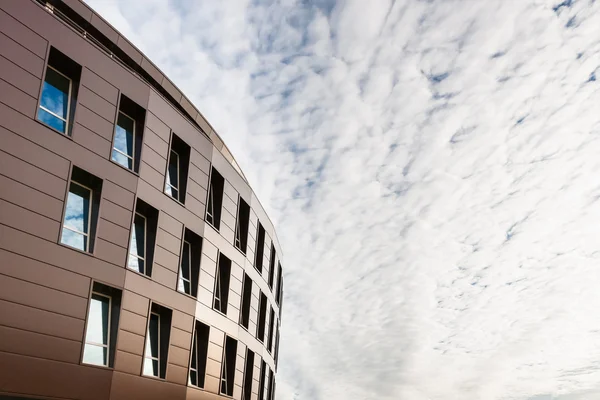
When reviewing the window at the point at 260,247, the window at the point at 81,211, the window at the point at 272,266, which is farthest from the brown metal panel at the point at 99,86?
the window at the point at 272,266

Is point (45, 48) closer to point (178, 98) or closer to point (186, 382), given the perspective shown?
point (178, 98)

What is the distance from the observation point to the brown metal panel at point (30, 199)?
15.4 m

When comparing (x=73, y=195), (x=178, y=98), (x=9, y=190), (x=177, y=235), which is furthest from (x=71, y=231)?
(x=178, y=98)

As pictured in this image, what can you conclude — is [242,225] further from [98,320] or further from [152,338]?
[98,320]

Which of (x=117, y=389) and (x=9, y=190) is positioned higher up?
(x=9, y=190)

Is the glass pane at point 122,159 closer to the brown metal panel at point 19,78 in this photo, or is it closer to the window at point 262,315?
the brown metal panel at point 19,78

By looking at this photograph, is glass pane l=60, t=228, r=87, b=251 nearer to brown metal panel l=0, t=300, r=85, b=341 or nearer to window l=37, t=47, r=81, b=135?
brown metal panel l=0, t=300, r=85, b=341

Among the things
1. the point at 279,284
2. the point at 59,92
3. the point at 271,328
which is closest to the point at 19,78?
the point at 59,92

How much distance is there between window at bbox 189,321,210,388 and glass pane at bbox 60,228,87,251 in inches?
262

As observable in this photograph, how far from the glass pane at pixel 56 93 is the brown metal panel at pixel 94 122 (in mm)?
434

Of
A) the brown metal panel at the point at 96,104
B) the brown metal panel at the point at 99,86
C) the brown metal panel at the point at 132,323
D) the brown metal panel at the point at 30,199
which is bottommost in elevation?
the brown metal panel at the point at 132,323

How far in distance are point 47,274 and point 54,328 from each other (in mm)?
1503

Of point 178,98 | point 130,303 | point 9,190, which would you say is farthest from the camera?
point 178,98

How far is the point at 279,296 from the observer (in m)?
38.1
